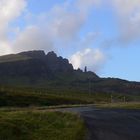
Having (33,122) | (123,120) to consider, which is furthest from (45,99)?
(33,122)

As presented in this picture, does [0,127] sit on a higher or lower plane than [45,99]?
lower

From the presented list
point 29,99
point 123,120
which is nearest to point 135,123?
point 123,120

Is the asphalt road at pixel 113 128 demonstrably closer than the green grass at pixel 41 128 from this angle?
No

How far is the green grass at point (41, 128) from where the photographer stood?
66.3 feet

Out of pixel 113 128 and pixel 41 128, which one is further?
pixel 113 128

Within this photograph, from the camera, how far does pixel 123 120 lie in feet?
99.3

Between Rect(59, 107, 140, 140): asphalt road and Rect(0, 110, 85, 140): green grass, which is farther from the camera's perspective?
Rect(59, 107, 140, 140): asphalt road

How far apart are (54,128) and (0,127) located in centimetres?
311

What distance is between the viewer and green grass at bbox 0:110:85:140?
2022 cm

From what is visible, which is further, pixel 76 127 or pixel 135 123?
pixel 135 123

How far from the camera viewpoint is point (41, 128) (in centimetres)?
2259

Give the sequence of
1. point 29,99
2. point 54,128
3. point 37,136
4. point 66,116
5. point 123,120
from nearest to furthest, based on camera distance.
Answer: point 37,136 → point 54,128 → point 66,116 → point 123,120 → point 29,99

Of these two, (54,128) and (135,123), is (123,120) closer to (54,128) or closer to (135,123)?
(135,123)

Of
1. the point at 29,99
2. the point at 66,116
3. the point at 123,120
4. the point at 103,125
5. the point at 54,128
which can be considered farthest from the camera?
the point at 29,99
